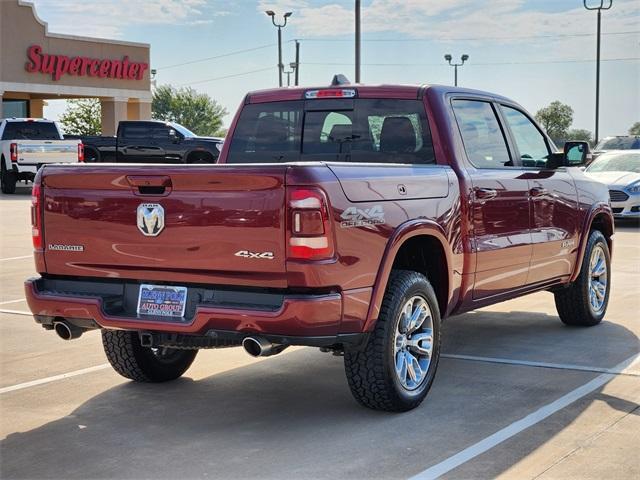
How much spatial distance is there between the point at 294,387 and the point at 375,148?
1742 millimetres

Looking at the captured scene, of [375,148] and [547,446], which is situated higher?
[375,148]

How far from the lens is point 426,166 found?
6.30 m

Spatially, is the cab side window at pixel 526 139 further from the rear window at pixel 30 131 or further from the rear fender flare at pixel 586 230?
the rear window at pixel 30 131

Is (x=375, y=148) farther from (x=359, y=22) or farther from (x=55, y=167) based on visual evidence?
(x=359, y=22)

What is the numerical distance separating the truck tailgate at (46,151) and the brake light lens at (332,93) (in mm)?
20551

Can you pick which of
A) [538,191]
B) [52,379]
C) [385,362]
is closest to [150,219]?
[385,362]

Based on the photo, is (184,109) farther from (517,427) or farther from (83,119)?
(517,427)

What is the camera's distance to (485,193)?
690 cm

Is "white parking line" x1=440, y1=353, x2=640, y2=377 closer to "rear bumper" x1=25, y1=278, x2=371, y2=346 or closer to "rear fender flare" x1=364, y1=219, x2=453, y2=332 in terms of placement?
"rear fender flare" x1=364, y1=219, x2=453, y2=332

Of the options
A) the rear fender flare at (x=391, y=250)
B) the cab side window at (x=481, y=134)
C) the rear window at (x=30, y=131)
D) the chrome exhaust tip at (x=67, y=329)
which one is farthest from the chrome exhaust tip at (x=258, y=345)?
the rear window at (x=30, y=131)

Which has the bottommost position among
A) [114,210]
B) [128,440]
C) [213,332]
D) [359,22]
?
[128,440]

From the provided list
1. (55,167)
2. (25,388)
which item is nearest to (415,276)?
(55,167)

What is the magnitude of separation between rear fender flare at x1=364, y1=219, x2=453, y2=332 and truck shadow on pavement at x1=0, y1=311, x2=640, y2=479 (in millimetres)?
662

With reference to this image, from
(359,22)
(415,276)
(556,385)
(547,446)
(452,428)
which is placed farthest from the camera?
(359,22)
